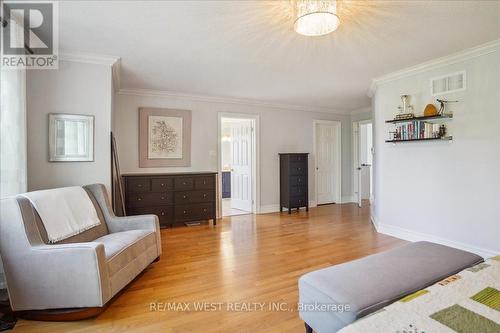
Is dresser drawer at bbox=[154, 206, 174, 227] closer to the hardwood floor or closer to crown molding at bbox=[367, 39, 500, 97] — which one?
the hardwood floor

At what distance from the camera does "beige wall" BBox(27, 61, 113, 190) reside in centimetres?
289

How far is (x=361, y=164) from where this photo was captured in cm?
689

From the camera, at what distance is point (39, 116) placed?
9.54 feet

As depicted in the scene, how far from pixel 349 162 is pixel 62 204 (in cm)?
615

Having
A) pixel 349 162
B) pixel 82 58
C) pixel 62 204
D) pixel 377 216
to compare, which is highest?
pixel 82 58

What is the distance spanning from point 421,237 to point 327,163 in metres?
3.22

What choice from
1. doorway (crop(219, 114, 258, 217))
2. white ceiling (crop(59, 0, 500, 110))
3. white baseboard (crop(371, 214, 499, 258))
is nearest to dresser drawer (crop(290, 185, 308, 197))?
doorway (crop(219, 114, 258, 217))

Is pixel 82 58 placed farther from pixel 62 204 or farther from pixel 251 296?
pixel 251 296

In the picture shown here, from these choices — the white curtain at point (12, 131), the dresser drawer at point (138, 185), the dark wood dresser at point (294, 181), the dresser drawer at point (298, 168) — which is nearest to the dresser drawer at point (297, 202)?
the dark wood dresser at point (294, 181)

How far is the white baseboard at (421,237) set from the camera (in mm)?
2959

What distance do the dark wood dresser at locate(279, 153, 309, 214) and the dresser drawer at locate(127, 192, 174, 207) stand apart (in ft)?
7.89

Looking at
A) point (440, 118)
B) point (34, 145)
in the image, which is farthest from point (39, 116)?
point (440, 118)

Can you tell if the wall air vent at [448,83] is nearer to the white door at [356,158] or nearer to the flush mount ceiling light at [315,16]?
the flush mount ceiling light at [315,16]

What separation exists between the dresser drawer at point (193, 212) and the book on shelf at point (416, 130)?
123 inches
